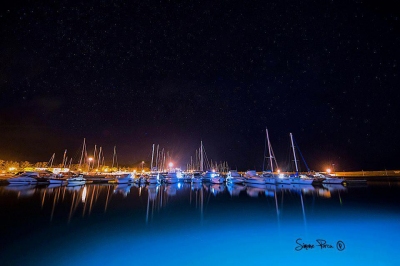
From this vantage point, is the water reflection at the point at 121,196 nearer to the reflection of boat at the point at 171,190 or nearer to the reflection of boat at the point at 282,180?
the reflection of boat at the point at 171,190

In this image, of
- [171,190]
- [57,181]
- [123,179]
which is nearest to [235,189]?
[171,190]

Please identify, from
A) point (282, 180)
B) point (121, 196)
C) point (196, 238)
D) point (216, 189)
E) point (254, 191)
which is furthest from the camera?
point (282, 180)

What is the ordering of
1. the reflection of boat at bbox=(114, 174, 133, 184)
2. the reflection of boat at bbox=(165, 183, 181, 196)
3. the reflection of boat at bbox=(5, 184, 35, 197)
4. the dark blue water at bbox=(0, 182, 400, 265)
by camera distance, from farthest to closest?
the reflection of boat at bbox=(114, 174, 133, 184)
the reflection of boat at bbox=(165, 183, 181, 196)
the reflection of boat at bbox=(5, 184, 35, 197)
the dark blue water at bbox=(0, 182, 400, 265)

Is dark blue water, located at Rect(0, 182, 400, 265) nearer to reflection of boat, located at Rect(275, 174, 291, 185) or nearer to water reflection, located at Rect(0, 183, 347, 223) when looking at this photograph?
water reflection, located at Rect(0, 183, 347, 223)

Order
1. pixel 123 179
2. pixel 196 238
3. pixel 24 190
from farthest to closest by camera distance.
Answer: pixel 123 179, pixel 24 190, pixel 196 238

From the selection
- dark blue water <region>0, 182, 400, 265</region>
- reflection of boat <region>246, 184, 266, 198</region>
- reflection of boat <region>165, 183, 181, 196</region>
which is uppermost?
reflection of boat <region>165, 183, 181, 196</region>

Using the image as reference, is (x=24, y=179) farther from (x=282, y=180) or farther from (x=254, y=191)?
(x=282, y=180)

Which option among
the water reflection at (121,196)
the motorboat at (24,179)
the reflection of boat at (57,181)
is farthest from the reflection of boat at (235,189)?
the motorboat at (24,179)

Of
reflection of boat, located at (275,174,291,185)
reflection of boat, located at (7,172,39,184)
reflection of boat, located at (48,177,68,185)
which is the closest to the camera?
reflection of boat, located at (7,172,39,184)

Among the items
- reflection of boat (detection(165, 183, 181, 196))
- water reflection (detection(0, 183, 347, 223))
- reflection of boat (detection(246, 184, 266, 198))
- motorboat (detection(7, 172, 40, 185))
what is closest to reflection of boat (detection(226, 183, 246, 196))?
water reflection (detection(0, 183, 347, 223))

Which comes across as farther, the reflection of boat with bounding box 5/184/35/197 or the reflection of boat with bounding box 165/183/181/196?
the reflection of boat with bounding box 165/183/181/196

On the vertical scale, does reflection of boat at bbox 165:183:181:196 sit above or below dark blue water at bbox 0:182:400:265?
above

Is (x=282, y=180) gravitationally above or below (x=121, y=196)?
above

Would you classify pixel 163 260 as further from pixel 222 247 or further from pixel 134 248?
pixel 222 247
